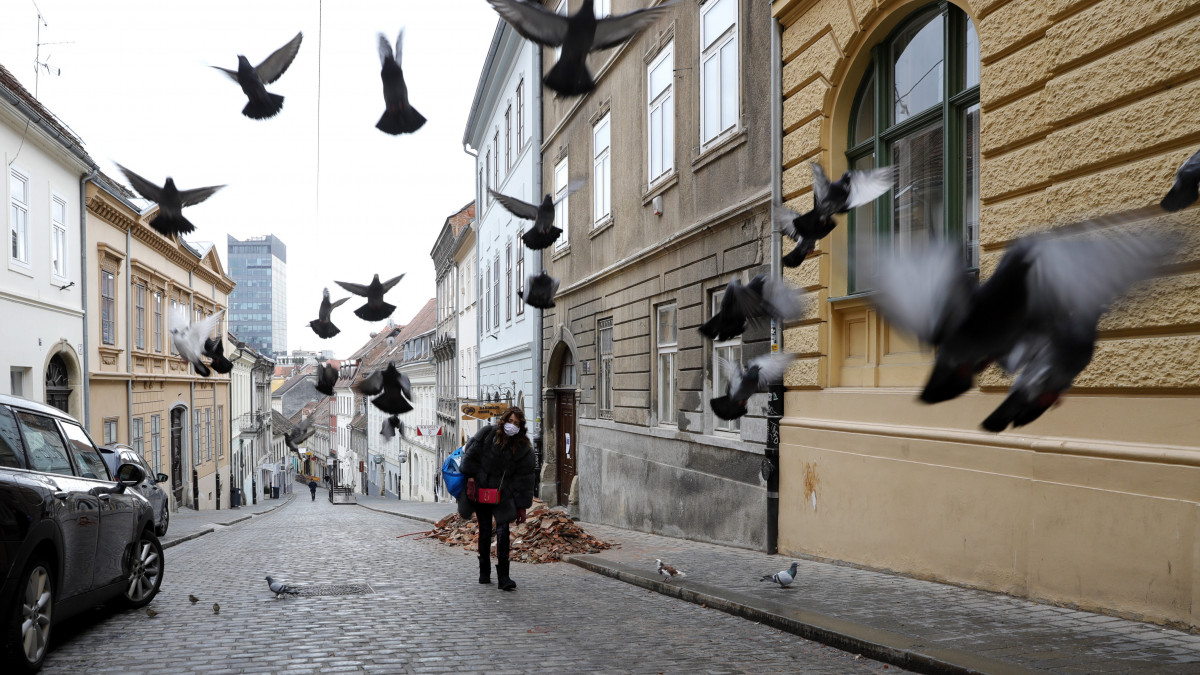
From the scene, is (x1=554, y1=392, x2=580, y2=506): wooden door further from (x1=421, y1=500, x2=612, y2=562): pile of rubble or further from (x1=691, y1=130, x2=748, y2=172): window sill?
(x1=691, y1=130, x2=748, y2=172): window sill

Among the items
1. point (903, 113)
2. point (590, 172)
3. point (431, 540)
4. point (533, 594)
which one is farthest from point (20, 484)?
point (590, 172)

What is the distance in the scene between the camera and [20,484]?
616 centimetres

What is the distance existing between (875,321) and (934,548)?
2366mm

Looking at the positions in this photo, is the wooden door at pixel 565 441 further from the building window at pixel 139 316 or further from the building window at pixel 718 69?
the building window at pixel 139 316

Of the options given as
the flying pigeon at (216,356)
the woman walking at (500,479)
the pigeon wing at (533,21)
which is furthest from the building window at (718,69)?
the pigeon wing at (533,21)

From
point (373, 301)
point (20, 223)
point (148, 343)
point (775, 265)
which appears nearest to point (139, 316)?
point (148, 343)

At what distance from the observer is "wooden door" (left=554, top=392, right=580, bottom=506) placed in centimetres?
2217

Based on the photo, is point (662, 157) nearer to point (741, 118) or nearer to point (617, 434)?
point (741, 118)

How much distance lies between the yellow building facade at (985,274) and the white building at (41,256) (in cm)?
1501

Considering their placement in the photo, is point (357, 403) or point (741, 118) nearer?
point (741, 118)

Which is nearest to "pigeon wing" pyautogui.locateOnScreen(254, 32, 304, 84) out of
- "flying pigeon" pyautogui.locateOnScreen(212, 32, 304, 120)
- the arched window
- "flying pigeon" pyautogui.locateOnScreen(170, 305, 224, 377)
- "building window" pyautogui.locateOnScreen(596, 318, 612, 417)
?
"flying pigeon" pyautogui.locateOnScreen(212, 32, 304, 120)

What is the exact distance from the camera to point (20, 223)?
19922mm

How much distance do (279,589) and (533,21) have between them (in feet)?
20.1

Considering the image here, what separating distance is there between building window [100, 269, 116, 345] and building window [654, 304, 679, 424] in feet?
52.3
